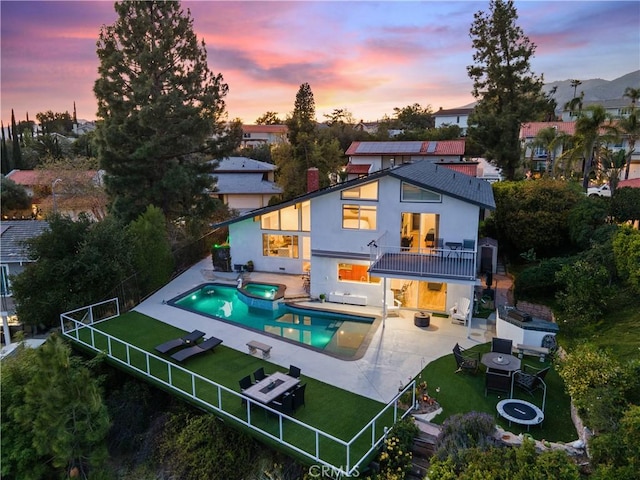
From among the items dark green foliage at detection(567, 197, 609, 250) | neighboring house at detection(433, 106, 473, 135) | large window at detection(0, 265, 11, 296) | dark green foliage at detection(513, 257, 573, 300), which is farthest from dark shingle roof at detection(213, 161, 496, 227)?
neighboring house at detection(433, 106, 473, 135)

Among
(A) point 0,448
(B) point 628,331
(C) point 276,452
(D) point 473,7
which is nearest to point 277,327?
(C) point 276,452

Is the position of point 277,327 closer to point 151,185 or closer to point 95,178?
point 151,185

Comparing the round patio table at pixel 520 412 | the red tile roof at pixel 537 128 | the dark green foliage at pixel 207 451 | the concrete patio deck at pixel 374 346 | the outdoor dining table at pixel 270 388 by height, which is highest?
the red tile roof at pixel 537 128

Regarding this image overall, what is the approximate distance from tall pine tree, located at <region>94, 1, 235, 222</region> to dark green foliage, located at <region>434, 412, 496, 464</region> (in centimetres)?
2256

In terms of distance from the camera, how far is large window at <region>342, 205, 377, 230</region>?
1930cm

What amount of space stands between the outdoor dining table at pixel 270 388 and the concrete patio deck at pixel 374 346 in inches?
66.3

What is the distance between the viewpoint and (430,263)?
1709 cm

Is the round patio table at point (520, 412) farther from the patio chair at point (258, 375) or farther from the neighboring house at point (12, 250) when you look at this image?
the neighboring house at point (12, 250)

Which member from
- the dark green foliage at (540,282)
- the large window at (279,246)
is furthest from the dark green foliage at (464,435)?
the large window at (279,246)

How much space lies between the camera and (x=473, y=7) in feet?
110

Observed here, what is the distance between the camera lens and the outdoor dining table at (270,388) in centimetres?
1080

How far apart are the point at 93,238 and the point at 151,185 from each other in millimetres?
10804

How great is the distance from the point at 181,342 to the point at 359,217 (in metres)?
9.55

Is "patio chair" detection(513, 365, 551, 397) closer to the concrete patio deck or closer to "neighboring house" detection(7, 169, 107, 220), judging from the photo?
the concrete patio deck
